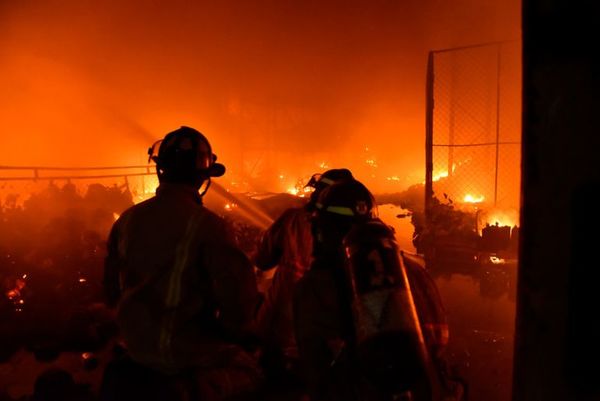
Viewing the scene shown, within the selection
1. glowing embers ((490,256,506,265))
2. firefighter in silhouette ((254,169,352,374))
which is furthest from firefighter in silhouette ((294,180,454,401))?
glowing embers ((490,256,506,265))

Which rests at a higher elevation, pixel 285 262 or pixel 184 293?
pixel 184 293

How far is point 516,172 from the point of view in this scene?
12.6 m

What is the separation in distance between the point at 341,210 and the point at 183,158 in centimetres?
99

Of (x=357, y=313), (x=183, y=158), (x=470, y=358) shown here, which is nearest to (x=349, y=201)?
(x=357, y=313)

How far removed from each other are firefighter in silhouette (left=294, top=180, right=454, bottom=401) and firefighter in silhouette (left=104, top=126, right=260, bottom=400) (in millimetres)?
429

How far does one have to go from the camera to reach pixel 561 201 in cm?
134

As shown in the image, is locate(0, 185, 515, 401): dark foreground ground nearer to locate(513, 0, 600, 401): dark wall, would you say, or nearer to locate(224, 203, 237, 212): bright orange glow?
locate(513, 0, 600, 401): dark wall

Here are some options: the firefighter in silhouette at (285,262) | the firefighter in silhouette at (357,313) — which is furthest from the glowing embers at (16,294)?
the firefighter in silhouette at (357,313)

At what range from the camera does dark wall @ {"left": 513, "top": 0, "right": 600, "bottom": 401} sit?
1.29 metres

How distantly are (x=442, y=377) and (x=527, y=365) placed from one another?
0.53m

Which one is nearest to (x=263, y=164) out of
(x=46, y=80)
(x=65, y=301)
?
(x=46, y=80)

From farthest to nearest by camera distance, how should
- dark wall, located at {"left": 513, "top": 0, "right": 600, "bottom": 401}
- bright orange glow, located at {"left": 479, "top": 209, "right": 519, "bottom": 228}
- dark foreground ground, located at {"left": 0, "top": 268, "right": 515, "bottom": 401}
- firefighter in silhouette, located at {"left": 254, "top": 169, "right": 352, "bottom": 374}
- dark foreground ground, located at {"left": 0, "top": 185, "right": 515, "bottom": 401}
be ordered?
bright orange glow, located at {"left": 479, "top": 209, "right": 519, "bottom": 228}, dark foreground ground, located at {"left": 0, "top": 185, "right": 515, "bottom": 401}, dark foreground ground, located at {"left": 0, "top": 268, "right": 515, "bottom": 401}, firefighter in silhouette, located at {"left": 254, "top": 169, "right": 352, "bottom": 374}, dark wall, located at {"left": 513, "top": 0, "right": 600, "bottom": 401}

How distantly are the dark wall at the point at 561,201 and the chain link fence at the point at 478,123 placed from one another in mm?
10636

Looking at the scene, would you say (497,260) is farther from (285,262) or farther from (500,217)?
(285,262)
